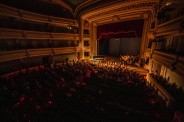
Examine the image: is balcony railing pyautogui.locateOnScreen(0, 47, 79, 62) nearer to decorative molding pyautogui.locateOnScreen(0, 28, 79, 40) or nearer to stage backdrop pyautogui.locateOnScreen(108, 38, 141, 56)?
decorative molding pyautogui.locateOnScreen(0, 28, 79, 40)

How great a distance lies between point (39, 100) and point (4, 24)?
378 inches

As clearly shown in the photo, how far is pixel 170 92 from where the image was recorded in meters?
6.69

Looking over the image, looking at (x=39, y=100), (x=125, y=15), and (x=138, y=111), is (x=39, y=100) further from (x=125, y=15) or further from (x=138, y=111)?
(x=125, y=15)

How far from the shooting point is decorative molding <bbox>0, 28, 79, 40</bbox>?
10.9 metres

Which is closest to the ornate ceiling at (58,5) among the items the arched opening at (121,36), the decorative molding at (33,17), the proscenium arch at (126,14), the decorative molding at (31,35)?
the decorative molding at (33,17)

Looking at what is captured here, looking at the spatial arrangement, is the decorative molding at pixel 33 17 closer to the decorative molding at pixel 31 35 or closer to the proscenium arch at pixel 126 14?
the decorative molding at pixel 31 35

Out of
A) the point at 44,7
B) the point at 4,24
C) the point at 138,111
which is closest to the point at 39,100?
the point at 138,111

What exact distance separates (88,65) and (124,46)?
13.2m

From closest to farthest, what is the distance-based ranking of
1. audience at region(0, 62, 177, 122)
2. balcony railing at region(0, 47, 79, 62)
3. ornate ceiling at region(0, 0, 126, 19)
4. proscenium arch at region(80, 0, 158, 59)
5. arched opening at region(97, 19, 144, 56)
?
audience at region(0, 62, 177, 122)
balcony railing at region(0, 47, 79, 62)
proscenium arch at region(80, 0, 158, 59)
ornate ceiling at region(0, 0, 126, 19)
arched opening at region(97, 19, 144, 56)

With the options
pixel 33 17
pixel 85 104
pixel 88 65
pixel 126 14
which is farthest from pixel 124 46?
pixel 85 104

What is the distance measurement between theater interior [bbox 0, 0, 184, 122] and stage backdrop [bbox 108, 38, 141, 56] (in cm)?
21

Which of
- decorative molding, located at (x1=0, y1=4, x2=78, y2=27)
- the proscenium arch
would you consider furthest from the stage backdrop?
decorative molding, located at (x1=0, y1=4, x2=78, y2=27)

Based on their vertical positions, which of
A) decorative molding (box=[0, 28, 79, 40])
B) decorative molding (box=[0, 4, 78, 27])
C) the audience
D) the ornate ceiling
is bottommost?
the audience

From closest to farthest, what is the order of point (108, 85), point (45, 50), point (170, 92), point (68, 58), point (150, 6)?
point (170, 92)
point (108, 85)
point (150, 6)
point (45, 50)
point (68, 58)
